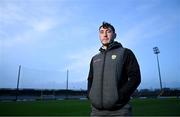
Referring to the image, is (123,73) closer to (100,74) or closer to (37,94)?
(100,74)

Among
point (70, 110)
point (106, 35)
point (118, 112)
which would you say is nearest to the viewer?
point (118, 112)

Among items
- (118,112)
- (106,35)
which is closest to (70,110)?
(106,35)

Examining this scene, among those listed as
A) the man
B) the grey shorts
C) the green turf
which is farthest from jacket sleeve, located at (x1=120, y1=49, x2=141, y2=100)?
the green turf

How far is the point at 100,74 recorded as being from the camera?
2.82m

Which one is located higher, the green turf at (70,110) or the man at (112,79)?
the man at (112,79)

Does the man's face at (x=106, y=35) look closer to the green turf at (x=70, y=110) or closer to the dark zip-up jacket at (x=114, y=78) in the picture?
the dark zip-up jacket at (x=114, y=78)

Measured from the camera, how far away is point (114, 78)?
105 inches

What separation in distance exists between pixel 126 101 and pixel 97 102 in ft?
1.09

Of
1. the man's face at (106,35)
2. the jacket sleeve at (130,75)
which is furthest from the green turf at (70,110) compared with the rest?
the jacket sleeve at (130,75)

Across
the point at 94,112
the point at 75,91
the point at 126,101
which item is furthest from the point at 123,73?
the point at 75,91

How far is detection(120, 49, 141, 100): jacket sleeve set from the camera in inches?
103

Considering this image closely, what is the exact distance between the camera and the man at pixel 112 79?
Result: 2611 mm

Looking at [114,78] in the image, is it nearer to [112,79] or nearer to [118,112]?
[112,79]

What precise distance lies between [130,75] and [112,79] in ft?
0.72
